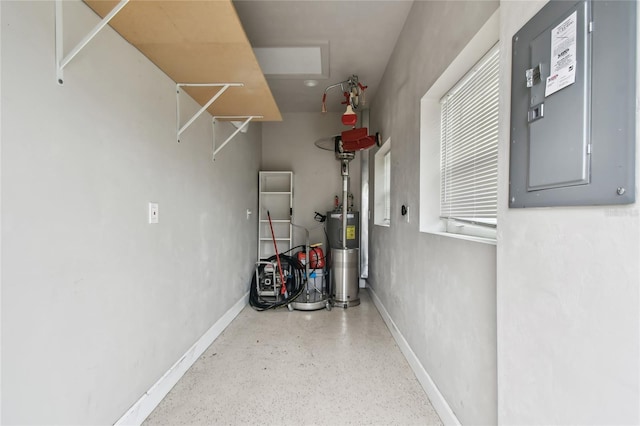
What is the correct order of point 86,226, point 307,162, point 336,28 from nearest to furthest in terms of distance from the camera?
point 86,226 → point 336,28 → point 307,162

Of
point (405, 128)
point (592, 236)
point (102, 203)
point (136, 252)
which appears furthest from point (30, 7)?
point (405, 128)

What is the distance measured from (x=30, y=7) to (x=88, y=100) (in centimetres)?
33

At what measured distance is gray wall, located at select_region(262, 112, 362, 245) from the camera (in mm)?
4543

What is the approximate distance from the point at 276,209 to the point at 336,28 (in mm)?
2706

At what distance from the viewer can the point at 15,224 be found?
93 cm

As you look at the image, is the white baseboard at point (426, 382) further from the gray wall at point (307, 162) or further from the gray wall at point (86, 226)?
the gray wall at point (307, 162)

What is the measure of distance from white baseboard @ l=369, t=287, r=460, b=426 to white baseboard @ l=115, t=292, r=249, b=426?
159cm

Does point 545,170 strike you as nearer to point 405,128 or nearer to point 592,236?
point 592,236

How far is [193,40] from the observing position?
54.3 inches

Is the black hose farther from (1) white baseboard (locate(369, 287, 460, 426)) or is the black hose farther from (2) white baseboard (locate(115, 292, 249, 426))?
(1) white baseboard (locate(369, 287, 460, 426))

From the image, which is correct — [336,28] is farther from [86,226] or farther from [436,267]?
[86,226]

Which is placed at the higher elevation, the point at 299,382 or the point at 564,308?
the point at 564,308

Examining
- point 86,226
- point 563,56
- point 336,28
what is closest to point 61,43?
point 86,226

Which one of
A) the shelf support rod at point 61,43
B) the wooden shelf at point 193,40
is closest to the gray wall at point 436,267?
the wooden shelf at point 193,40
